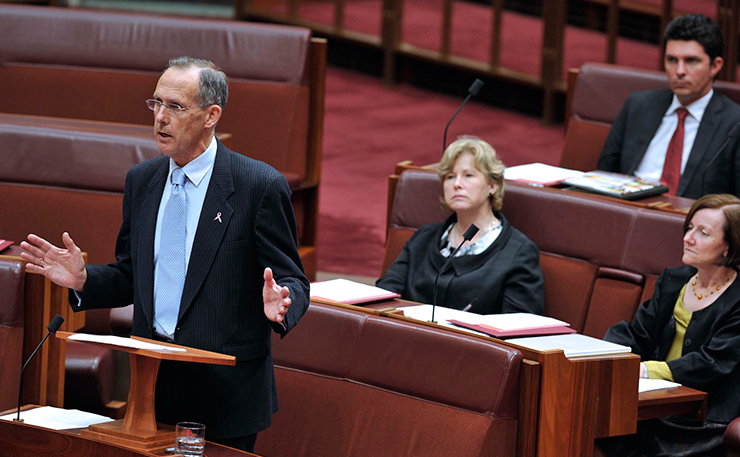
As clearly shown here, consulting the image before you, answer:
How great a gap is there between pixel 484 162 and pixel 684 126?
0.78 metres

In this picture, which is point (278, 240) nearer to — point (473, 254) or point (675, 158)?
point (473, 254)

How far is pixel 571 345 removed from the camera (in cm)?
193

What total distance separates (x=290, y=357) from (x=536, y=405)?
558 mm

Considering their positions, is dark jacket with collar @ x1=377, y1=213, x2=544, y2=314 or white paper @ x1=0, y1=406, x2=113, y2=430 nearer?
white paper @ x1=0, y1=406, x2=113, y2=430

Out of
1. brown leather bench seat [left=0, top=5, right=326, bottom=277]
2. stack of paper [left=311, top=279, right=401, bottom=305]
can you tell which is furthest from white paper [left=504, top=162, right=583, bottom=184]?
brown leather bench seat [left=0, top=5, right=326, bottom=277]

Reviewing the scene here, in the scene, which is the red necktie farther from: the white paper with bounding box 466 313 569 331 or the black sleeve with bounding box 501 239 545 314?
the white paper with bounding box 466 313 569 331

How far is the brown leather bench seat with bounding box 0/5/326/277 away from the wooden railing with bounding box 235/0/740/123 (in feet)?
6.72

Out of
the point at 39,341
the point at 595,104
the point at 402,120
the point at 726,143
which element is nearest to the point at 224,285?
the point at 39,341

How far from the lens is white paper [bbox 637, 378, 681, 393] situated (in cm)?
206

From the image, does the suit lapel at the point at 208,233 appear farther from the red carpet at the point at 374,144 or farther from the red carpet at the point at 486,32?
the red carpet at the point at 486,32

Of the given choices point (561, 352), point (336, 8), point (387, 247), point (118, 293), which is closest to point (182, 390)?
point (118, 293)

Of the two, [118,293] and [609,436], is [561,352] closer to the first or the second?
[609,436]

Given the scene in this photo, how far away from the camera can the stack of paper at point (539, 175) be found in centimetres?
272

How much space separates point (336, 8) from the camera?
658 cm
